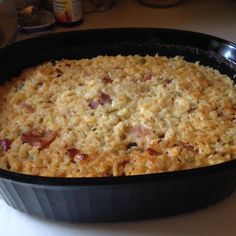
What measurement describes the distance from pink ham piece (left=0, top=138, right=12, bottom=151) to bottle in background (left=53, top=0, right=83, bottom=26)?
69 cm

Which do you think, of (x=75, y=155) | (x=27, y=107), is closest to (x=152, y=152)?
(x=75, y=155)

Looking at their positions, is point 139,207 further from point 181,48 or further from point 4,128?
point 181,48

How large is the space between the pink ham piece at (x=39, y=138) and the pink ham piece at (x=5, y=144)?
0.12 ft

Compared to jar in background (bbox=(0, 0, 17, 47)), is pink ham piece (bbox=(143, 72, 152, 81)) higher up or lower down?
lower down

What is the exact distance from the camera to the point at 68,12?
62.3 inches

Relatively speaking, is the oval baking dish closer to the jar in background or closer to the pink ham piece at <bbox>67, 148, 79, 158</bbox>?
the pink ham piece at <bbox>67, 148, 79, 158</bbox>

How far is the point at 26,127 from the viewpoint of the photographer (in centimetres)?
109

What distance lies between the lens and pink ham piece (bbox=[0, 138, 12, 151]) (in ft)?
3.39

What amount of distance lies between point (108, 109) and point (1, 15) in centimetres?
69

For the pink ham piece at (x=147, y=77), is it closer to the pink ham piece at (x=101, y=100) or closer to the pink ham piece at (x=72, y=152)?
the pink ham piece at (x=101, y=100)

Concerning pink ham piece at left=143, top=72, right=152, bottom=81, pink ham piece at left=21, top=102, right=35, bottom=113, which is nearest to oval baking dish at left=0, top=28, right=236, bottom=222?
pink ham piece at left=21, top=102, right=35, bottom=113

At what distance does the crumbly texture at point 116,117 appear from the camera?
0.96m

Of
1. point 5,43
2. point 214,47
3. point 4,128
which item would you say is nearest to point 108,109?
→ point 4,128

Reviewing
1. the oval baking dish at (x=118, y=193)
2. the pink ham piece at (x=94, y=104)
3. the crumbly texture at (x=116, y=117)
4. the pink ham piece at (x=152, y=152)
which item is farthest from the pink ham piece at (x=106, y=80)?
the oval baking dish at (x=118, y=193)
